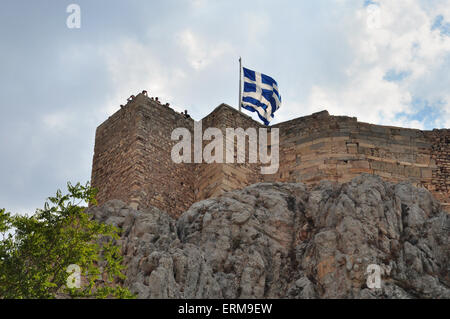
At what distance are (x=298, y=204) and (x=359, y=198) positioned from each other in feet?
6.94

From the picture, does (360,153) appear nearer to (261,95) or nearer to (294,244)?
(261,95)

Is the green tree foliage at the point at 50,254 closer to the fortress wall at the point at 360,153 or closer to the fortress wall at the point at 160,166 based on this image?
the fortress wall at the point at 160,166

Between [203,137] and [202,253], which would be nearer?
[202,253]

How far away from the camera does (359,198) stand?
17938mm

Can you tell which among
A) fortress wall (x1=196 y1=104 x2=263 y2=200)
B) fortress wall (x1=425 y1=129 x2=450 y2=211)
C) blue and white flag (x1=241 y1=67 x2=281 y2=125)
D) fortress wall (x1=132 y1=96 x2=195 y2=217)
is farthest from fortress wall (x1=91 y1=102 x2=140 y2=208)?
fortress wall (x1=425 y1=129 x2=450 y2=211)

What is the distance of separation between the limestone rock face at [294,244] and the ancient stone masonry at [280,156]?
2419 mm

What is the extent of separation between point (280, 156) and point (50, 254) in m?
11.1

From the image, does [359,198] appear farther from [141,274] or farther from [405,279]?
[141,274]

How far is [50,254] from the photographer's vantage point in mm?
14352

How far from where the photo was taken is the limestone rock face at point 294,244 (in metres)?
15.8

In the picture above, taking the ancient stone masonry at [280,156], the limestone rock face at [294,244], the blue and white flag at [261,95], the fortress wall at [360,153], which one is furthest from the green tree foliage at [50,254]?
the blue and white flag at [261,95]
